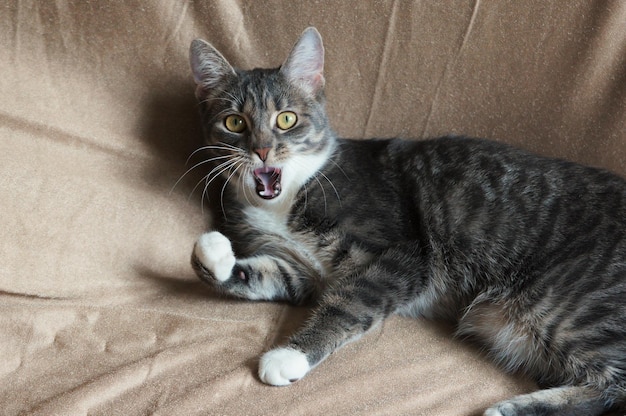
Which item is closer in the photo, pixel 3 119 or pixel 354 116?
pixel 3 119

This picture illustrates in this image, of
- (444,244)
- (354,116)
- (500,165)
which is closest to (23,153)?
(354,116)

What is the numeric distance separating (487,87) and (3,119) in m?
1.55

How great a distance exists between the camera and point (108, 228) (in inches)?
70.8

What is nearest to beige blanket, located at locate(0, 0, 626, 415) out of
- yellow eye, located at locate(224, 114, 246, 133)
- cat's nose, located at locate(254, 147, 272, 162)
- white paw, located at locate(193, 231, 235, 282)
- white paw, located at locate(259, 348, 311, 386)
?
white paw, located at locate(259, 348, 311, 386)

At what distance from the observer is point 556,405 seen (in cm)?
139

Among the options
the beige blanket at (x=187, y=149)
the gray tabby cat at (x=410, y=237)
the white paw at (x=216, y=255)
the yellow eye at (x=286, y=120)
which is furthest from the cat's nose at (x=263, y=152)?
the beige blanket at (x=187, y=149)

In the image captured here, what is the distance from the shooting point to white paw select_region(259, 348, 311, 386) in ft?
4.62

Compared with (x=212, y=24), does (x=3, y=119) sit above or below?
below

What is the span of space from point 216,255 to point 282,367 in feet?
1.37

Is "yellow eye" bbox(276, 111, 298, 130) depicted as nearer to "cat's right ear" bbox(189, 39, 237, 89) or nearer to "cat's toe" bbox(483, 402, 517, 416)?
"cat's right ear" bbox(189, 39, 237, 89)

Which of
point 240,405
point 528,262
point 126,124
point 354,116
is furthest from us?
point 354,116

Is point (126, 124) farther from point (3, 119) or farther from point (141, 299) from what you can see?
point (141, 299)

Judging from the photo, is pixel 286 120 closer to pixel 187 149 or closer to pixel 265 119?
pixel 265 119

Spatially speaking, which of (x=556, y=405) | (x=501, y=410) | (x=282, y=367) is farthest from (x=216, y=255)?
(x=556, y=405)
